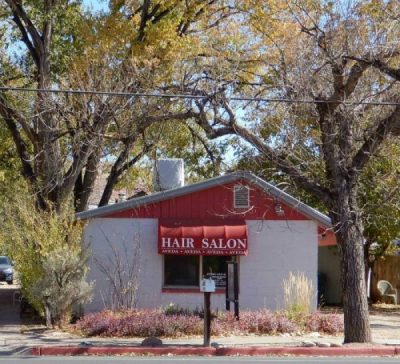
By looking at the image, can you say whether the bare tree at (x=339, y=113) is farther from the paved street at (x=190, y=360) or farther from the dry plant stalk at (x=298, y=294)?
the dry plant stalk at (x=298, y=294)

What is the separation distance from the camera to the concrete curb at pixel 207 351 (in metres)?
Result: 16.1

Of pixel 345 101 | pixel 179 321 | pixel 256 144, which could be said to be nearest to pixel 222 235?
pixel 179 321

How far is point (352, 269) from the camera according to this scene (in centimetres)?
1664

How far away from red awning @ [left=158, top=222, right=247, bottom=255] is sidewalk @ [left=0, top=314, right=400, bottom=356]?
3.71 m

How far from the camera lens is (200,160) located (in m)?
31.2

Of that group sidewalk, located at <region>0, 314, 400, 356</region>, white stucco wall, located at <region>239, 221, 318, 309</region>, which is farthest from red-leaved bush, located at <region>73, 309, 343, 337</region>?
white stucco wall, located at <region>239, 221, 318, 309</region>

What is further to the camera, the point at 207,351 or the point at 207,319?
the point at 207,319

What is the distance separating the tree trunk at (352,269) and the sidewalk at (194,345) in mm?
391

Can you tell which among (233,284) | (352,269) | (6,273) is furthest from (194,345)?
(6,273)

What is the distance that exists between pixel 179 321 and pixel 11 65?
1226 centimetres

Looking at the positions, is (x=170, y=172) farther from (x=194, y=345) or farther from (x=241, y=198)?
(x=194, y=345)

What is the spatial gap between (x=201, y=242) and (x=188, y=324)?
146 inches

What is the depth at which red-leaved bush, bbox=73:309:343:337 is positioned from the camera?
18609mm

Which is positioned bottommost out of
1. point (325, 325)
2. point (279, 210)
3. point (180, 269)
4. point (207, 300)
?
point (325, 325)
